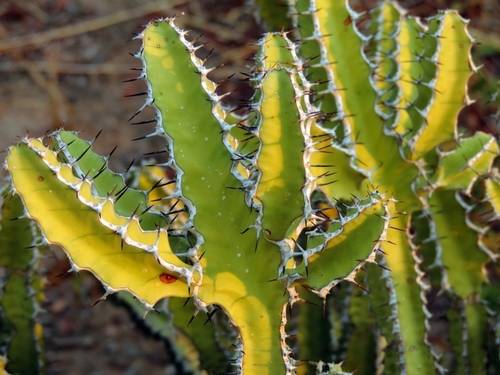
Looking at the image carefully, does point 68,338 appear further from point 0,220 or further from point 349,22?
point 349,22

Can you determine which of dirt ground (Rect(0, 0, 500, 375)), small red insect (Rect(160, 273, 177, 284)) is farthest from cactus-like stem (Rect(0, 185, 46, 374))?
dirt ground (Rect(0, 0, 500, 375))

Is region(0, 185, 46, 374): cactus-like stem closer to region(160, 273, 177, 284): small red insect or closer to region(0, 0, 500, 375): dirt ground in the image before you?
region(160, 273, 177, 284): small red insect

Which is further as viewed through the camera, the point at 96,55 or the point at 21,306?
the point at 96,55

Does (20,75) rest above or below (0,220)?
above

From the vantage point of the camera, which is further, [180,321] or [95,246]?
[180,321]

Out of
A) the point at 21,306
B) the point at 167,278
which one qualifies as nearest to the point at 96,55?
the point at 21,306

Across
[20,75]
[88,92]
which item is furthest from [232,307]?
[20,75]

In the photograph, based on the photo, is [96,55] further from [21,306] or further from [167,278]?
[167,278]

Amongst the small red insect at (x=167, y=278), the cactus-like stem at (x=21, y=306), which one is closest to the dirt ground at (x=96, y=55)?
the cactus-like stem at (x=21, y=306)
